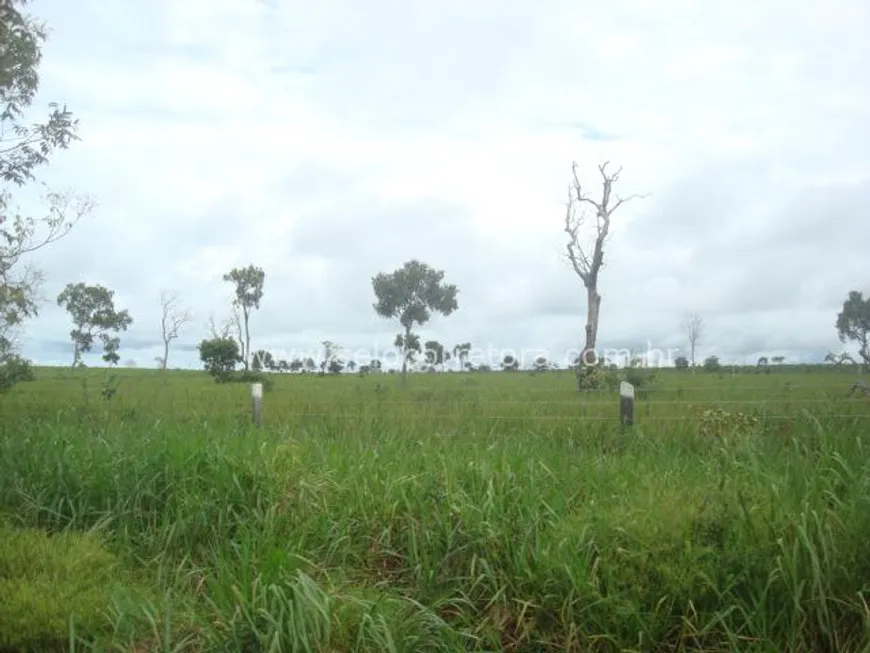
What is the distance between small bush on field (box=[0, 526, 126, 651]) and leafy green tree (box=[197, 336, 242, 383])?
1103cm

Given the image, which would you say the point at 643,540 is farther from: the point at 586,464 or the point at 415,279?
the point at 415,279

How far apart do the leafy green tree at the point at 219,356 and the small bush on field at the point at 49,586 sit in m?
11.0

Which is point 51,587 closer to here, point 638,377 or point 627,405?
point 627,405

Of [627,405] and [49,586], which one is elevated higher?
[627,405]

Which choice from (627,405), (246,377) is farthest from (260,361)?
(627,405)

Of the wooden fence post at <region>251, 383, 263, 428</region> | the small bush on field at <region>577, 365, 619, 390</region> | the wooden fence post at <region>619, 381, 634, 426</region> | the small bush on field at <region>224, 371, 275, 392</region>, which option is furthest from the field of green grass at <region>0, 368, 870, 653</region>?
the small bush on field at <region>224, 371, 275, 392</region>

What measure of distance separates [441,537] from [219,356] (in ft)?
40.7

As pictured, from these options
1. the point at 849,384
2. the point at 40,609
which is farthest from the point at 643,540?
the point at 849,384

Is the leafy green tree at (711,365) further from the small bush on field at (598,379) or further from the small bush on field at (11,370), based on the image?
the small bush on field at (11,370)

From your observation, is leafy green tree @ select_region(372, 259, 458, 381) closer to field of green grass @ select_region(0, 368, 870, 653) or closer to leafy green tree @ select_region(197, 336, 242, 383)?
leafy green tree @ select_region(197, 336, 242, 383)

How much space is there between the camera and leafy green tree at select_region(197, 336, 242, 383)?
1584 cm

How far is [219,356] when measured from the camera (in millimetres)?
16031

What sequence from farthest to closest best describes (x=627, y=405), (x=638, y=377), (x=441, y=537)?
(x=638, y=377) < (x=627, y=405) < (x=441, y=537)

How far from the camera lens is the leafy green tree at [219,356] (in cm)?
1584
